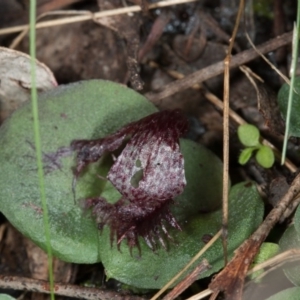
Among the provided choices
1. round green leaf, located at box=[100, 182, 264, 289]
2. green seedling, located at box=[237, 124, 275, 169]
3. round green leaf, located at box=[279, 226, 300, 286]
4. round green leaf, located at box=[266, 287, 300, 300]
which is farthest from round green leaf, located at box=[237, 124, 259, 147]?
round green leaf, located at box=[266, 287, 300, 300]

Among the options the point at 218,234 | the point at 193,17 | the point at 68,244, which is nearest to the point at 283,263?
the point at 218,234

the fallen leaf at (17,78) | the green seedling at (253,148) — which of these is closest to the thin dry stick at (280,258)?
the green seedling at (253,148)

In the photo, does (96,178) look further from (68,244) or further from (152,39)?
(152,39)

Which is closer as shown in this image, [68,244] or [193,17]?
[68,244]

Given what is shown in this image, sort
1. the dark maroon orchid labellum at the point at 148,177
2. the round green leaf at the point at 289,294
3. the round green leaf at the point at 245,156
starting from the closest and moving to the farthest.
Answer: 1. the round green leaf at the point at 289,294
2. the dark maroon orchid labellum at the point at 148,177
3. the round green leaf at the point at 245,156

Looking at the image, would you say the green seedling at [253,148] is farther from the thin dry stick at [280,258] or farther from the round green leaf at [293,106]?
the thin dry stick at [280,258]

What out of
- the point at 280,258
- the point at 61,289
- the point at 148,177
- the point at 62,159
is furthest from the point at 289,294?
the point at 62,159
